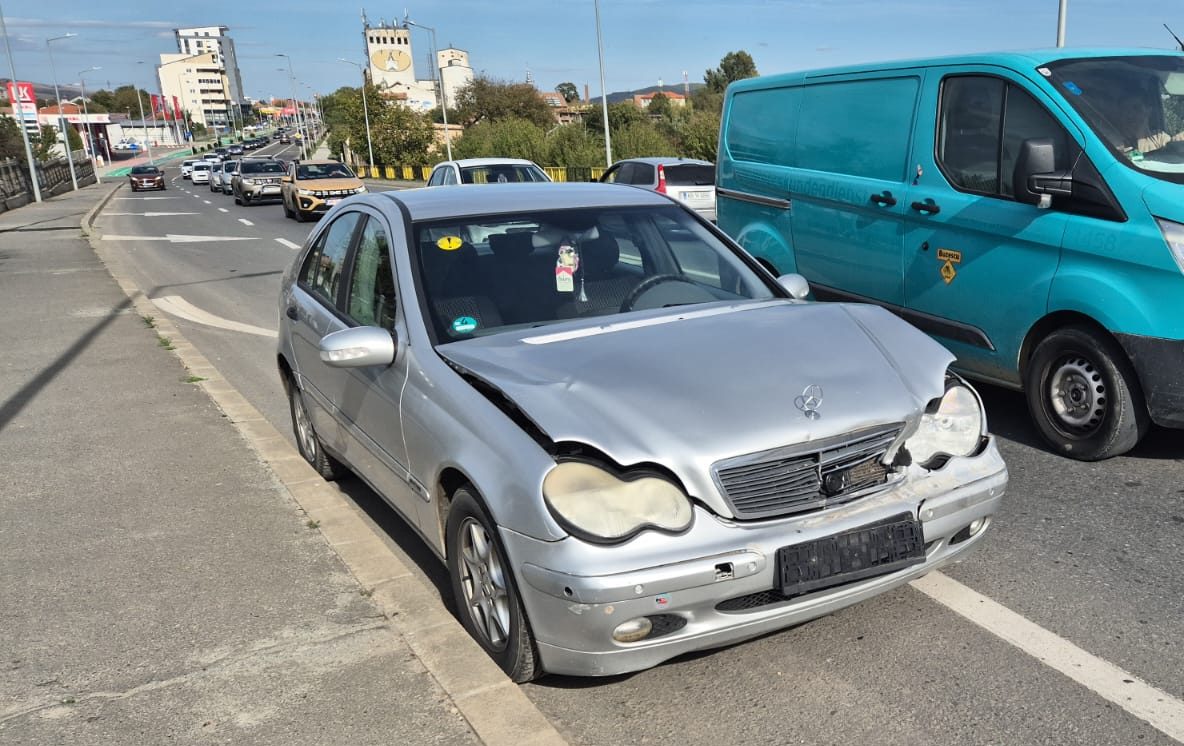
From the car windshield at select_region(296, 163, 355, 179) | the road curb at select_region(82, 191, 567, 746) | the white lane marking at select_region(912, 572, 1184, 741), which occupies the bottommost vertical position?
the white lane marking at select_region(912, 572, 1184, 741)

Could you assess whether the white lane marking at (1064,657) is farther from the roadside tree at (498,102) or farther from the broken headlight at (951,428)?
the roadside tree at (498,102)

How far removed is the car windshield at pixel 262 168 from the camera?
118ft

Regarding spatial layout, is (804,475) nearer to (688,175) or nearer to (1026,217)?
(1026,217)

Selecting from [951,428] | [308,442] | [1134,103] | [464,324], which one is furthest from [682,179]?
[951,428]

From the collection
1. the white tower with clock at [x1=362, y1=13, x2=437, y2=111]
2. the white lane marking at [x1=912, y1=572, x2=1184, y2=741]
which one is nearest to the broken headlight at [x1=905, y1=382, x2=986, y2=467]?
the white lane marking at [x1=912, y1=572, x2=1184, y2=741]

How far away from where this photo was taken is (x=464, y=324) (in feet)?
12.6

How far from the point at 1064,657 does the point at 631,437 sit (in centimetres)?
165

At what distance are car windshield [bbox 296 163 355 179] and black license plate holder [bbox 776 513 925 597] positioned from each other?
84.4 ft

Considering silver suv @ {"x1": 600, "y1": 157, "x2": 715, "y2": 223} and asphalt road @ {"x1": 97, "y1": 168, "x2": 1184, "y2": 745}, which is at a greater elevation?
silver suv @ {"x1": 600, "y1": 157, "x2": 715, "y2": 223}

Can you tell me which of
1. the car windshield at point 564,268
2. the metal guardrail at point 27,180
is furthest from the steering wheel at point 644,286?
the metal guardrail at point 27,180

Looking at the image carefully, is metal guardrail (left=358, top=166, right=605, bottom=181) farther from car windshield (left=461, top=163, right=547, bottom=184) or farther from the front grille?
the front grille

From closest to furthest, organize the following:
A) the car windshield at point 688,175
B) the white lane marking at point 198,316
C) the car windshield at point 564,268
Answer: the car windshield at point 564,268 → the white lane marking at point 198,316 → the car windshield at point 688,175

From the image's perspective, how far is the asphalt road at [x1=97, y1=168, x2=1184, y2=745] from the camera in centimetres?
291

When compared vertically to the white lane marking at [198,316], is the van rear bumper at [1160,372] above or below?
above
